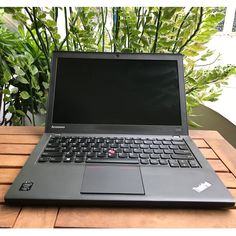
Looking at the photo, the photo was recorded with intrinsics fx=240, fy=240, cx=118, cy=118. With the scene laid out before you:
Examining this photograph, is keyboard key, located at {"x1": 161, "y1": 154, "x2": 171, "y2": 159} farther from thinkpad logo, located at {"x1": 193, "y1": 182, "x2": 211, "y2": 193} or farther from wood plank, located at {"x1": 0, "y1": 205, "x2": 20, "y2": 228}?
wood plank, located at {"x1": 0, "y1": 205, "x2": 20, "y2": 228}

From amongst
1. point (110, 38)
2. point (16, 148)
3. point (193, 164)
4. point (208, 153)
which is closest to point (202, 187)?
point (193, 164)

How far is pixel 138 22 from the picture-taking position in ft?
2.48

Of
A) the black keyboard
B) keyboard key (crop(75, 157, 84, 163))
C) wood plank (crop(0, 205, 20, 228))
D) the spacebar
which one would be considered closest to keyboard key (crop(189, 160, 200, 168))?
the black keyboard

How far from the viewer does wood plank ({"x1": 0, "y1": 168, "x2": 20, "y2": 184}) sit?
45 cm

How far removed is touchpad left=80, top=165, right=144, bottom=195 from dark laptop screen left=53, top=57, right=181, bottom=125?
18 centimetres

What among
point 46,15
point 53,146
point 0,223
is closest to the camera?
point 0,223

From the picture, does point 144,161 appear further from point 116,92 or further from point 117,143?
point 116,92

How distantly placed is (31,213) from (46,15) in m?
0.56

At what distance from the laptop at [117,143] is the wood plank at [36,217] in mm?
12

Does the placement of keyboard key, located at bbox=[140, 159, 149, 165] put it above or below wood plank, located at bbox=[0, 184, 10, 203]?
above

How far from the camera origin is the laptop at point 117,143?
0.41m

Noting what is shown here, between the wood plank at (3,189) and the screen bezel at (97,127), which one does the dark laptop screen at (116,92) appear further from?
the wood plank at (3,189)

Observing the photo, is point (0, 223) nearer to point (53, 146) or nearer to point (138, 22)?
point (53, 146)
